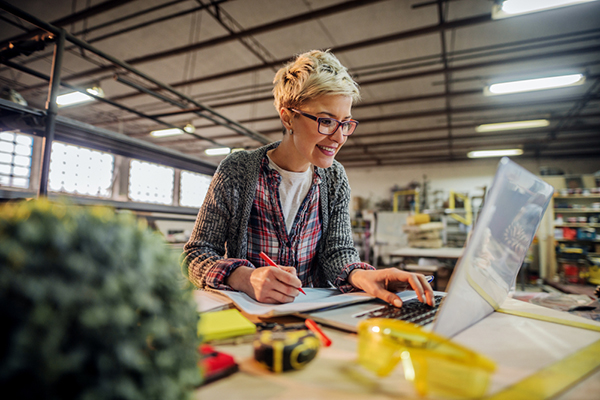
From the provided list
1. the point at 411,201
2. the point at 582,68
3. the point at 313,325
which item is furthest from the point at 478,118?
the point at 313,325

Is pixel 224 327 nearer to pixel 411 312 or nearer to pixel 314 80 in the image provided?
pixel 411 312

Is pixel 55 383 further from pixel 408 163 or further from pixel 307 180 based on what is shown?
pixel 408 163

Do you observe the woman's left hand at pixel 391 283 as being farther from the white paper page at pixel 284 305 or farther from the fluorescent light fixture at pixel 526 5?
the fluorescent light fixture at pixel 526 5

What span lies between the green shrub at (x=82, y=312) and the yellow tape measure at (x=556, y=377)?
351 millimetres

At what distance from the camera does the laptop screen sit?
434 mm

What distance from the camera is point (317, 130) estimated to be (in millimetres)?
1074

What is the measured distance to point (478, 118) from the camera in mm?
7637

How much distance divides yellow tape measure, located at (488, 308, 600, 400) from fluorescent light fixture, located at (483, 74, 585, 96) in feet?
17.3

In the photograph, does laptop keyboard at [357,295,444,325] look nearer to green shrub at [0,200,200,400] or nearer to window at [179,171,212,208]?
green shrub at [0,200,200,400]

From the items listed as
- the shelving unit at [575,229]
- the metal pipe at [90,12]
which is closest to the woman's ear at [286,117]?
the metal pipe at [90,12]

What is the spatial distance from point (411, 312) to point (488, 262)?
0.22 metres

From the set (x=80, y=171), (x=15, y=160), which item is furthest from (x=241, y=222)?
(x=15, y=160)

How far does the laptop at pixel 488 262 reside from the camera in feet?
1.43

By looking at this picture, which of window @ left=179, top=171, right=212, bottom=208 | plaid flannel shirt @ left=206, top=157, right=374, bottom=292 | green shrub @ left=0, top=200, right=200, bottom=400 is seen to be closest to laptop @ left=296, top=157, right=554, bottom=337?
green shrub @ left=0, top=200, right=200, bottom=400
